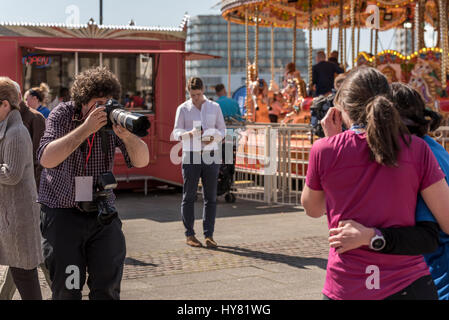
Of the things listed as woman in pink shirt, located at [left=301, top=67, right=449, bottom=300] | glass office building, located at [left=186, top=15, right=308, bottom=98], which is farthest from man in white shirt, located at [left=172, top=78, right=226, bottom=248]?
glass office building, located at [left=186, top=15, right=308, bottom=98]

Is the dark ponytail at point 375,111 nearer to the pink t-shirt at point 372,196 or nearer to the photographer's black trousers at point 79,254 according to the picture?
the pink t-shirt at point 372,196

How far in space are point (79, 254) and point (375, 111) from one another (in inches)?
74.8

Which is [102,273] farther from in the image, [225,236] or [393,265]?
[225,236]

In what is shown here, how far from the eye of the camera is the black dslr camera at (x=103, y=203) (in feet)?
12.7

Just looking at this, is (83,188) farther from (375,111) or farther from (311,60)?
(311,60)

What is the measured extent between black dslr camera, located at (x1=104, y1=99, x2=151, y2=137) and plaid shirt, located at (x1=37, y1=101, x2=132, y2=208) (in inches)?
12.7

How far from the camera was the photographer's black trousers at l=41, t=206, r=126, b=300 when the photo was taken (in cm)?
396

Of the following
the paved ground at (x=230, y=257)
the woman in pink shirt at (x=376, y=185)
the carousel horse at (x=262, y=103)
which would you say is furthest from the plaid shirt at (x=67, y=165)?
the carousel horse at (x=262, y=103)

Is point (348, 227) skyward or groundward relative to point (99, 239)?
skyward

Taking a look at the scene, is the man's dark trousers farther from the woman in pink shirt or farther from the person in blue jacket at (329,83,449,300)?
the woman in pink shirt

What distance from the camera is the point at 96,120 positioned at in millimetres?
3732

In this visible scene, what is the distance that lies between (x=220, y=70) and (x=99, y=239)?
462 ft

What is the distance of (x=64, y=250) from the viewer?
396 centimetres

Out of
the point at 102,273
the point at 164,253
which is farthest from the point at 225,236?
the point at 102,273
